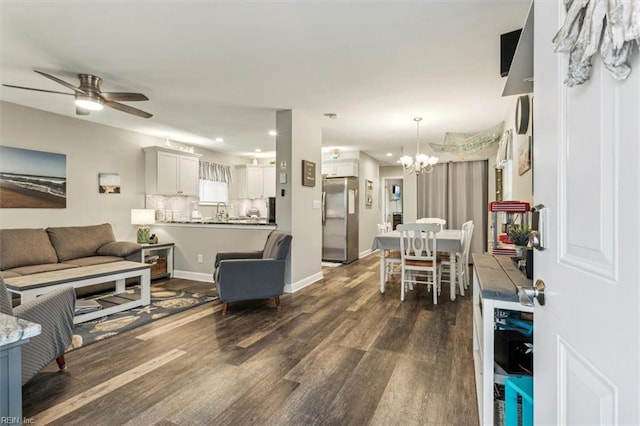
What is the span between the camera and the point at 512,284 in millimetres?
1409

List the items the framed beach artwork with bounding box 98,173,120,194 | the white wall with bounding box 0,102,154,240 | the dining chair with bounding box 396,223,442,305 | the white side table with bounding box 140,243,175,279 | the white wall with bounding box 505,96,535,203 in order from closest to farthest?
the white wall with bounding box 505,96,535,203
the dining chair with bounding box 396,223,442,305
the white wall with bounding box 0,102,154,240
the framed beach artwork with bounding box 98,173,120,194
the white side table with bounding box 140,243,175,279

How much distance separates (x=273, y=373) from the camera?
2129 millimetres

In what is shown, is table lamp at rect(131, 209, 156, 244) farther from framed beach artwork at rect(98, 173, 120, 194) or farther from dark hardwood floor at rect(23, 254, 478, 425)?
dark hardwood floor at rect(23, 254, 478, 425)

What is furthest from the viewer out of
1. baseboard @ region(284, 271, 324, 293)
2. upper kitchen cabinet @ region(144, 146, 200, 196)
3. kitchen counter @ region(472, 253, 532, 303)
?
upper kitchen cabinet @ region(144, 146, 200, 196)

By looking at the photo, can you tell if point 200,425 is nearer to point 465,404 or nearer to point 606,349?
point 465,404

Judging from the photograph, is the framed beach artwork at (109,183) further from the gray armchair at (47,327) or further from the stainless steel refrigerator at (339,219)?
the stainless steel refrigerator at (339,219)

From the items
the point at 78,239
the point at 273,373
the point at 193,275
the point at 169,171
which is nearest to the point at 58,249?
the point at 78,239

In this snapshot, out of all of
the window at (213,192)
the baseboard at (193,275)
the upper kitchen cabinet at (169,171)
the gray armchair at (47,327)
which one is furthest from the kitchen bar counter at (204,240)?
the gray armchair at (47,327)

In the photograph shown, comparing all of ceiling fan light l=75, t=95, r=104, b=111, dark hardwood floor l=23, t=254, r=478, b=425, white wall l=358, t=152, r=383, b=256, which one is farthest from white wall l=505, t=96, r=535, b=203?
ceiling fan light l=75, t=95, r=104, b=111

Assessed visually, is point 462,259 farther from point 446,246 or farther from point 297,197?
point 297,197

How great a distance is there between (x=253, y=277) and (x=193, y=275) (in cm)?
208

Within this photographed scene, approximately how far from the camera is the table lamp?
502 centimetres

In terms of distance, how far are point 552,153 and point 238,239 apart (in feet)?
14.0

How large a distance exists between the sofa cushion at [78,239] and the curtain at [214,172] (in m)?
2.31
